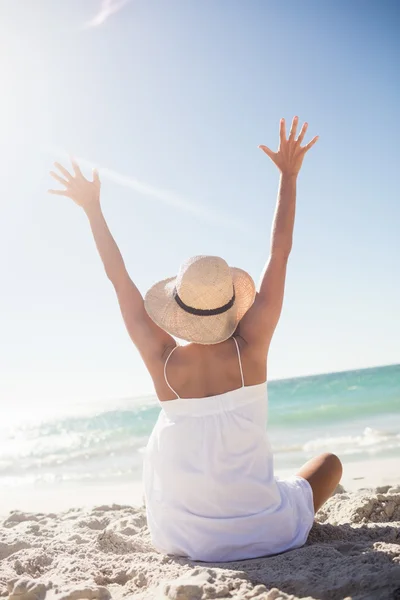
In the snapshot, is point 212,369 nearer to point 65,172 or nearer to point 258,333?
point 258,333

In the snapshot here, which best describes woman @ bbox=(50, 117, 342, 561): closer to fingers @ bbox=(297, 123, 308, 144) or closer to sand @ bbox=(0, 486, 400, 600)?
sand @ bbox=(0, 486, 400, 600)

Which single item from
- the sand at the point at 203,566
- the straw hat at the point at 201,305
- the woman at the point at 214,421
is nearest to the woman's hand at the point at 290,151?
the woman at the point at 214,421

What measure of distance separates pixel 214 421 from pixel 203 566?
2.08 ft

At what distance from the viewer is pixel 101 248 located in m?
3.15

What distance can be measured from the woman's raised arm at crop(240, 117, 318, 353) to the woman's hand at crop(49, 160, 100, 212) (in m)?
1.02

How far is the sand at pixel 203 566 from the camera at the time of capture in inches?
83.7

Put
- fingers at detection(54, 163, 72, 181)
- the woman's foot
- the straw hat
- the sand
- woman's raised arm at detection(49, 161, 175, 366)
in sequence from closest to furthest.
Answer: the sand < the straw hat < woman's raised arm at detection(49, 161, 175, 366) < the woman's foot < fingers at detection(54, 163, 72, 181)

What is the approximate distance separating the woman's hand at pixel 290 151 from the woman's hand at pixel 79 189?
1017mm

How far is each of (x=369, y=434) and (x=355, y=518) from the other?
727 cm

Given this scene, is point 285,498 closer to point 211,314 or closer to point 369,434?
point 211,314

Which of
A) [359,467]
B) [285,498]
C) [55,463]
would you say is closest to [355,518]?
[285,498]

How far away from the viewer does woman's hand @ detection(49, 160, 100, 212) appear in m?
3.35

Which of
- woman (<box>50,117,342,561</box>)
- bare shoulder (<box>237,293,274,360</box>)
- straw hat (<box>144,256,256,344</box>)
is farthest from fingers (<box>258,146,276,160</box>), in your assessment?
bare shoulder (<box>237,293,274,360</box>)

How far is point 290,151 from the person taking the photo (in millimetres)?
3242
